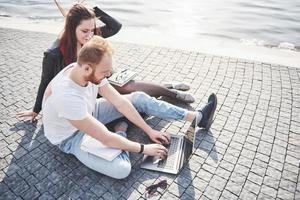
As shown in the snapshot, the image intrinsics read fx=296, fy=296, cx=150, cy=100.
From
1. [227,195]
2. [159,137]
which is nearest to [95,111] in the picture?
[159,137]

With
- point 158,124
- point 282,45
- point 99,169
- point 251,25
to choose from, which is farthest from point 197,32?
point 99,169

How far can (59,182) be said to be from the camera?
12.3 feet

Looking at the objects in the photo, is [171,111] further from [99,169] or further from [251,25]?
[251,25]

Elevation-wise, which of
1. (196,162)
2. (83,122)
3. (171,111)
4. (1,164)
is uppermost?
(83,122)

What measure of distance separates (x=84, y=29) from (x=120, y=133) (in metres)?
1.53

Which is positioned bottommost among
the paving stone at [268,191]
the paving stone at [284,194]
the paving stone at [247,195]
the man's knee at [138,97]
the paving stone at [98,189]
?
the paving stone at [98,189]

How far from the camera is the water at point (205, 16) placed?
345 inches

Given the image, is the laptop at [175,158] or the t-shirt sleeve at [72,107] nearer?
the t-shirt sleeve at [72,107]

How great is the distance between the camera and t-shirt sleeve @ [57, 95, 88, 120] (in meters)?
3.16

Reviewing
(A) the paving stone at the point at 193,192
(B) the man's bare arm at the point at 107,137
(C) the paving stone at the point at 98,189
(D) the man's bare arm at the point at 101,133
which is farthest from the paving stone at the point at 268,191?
(C) the paving stone at the point at 98,189

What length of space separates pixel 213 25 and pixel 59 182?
24.4ft

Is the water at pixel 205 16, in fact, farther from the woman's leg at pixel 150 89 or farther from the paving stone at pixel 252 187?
the paving stone at pixel 252 187

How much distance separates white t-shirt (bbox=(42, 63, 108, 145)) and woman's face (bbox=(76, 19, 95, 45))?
2.77 ft

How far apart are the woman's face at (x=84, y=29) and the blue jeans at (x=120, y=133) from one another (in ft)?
3.02
